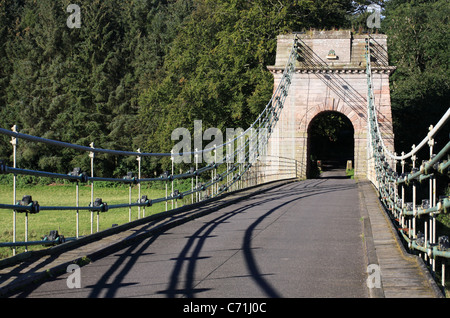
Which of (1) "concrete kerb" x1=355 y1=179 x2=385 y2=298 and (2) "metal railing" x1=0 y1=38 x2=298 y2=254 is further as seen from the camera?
(2) "metal railing" x1=0 y1=38 x2=298 y2=254

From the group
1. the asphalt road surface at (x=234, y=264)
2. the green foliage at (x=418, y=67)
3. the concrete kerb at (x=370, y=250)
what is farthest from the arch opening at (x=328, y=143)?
the asphalt road surface at (x=234, y=264)

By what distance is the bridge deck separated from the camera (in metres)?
4.14

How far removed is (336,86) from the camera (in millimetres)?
23688

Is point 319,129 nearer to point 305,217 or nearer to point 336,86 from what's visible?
point 336,86

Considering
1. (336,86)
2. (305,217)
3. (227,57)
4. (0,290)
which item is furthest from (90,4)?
(0,290)

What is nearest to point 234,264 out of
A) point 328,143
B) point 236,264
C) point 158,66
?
point 236,264

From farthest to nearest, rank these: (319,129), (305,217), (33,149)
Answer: (33,149) < (319,129) < (305,217)

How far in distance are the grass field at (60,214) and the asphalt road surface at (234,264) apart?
785 centimetres

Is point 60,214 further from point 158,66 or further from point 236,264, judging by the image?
point 236,264

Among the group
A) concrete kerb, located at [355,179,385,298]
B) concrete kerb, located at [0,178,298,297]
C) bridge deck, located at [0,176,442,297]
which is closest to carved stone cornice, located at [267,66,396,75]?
concrete kerb, located at [0,178,298,297]

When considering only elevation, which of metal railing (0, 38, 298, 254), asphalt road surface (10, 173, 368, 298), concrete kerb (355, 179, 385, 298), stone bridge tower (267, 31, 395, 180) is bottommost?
asphalt road surface (10, 173, 368, 298)

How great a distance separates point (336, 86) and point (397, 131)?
9570 mm

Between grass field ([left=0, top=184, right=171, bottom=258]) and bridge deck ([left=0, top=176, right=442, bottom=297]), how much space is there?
26.2 ft

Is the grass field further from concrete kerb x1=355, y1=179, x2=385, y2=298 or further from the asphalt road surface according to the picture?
concrete kerb x1=355, y1=179, x2=385, y2=298
